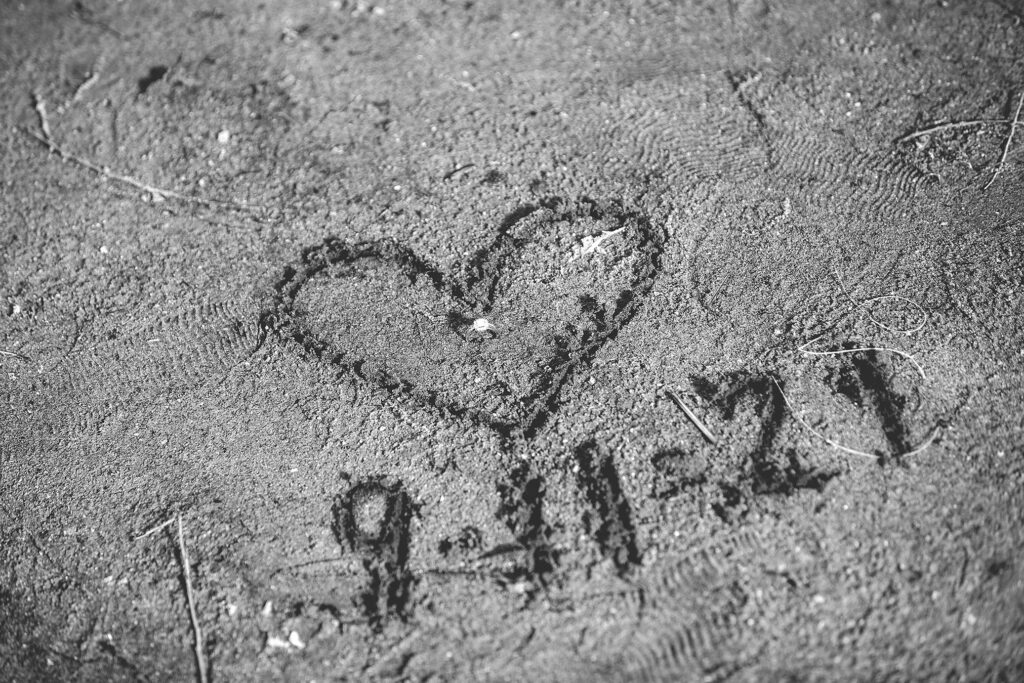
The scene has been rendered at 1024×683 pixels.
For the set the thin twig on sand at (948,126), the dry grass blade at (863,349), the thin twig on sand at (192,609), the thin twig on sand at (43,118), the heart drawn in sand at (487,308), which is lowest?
the thin twig on sand at (192,609)

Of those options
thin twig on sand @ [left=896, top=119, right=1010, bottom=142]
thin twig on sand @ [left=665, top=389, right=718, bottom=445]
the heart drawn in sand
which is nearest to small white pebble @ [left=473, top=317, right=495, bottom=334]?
the heart drawn in sand

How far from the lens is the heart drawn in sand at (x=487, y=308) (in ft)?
9.21

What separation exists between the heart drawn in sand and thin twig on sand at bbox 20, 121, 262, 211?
0.55 m

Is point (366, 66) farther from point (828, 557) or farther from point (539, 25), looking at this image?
point (828, 557)

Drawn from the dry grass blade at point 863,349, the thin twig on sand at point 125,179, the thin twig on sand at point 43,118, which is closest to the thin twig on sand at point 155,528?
the thin twig on sand at point 125,179

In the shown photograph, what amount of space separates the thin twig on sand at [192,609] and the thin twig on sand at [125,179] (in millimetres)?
1439

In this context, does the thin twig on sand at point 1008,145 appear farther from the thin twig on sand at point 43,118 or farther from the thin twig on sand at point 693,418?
the thin twig on sand at point 43,118

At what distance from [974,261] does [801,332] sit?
0.78m

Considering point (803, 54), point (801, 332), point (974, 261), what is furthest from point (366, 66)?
point (974, 261)

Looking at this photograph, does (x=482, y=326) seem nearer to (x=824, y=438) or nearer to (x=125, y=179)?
(x=824, y=438)

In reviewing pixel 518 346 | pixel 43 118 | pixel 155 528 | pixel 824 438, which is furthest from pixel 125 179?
pixel 824 438

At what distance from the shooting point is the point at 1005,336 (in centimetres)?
275

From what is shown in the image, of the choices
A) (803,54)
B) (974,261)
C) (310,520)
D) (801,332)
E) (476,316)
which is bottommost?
(310,520)

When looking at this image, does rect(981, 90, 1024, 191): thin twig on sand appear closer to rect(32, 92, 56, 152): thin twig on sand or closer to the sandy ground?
the sandy ground
